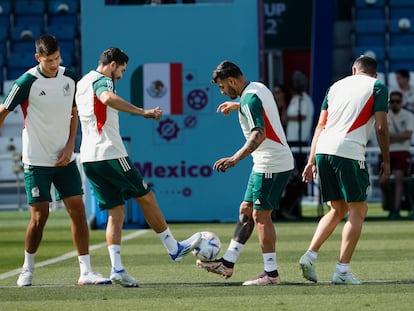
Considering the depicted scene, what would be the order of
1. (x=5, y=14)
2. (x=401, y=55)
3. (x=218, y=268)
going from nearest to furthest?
(x=218, y=268), (x=401, y=55), (x=5, y=14)

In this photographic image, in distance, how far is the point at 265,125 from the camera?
11391 mm

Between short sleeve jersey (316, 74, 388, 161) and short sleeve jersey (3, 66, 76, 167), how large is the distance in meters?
2.30

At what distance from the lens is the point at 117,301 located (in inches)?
403

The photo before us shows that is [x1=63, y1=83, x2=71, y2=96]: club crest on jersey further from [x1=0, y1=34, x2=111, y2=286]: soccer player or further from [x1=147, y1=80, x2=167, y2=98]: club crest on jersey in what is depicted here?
[x1=147, y1=80, x2=167, y2=98]: club crest on jersey

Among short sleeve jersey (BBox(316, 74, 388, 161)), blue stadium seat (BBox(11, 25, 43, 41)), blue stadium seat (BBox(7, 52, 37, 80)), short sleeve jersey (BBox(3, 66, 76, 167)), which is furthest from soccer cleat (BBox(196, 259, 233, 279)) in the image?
blue stadium seat (BBox(11, 25, 43, 41))

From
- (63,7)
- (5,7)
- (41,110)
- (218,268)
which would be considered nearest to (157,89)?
(41,110)

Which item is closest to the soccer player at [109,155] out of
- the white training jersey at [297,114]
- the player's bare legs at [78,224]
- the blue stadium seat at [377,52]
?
the player's bare legs at [78,224]

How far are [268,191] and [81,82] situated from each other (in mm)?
1896

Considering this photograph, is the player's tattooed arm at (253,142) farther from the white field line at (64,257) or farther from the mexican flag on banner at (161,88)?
the mexican flag on banner at (161,88)

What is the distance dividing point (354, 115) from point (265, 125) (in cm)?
77

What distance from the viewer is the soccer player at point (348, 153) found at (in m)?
11.4

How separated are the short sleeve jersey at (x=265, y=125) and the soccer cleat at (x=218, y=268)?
2.93 ft

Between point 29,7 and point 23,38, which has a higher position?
point 29,7

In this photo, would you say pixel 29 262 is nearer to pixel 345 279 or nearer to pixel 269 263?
pixel 269 263
